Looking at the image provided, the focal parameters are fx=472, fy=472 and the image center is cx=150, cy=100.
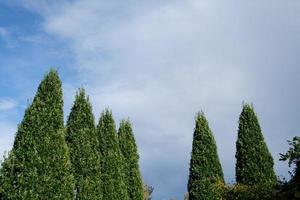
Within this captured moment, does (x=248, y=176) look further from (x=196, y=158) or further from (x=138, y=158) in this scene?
(x=138, y=158)

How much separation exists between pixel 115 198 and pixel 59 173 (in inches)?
267

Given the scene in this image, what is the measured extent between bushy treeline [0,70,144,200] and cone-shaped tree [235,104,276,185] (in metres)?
7.92

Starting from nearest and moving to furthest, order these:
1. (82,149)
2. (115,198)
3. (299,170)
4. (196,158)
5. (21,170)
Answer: (299,170)
(21,170)
(82,149)
(115,198)
(196,158)

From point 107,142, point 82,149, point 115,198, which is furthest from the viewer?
point 107,142

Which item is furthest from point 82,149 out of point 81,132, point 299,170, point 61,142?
point 299,170

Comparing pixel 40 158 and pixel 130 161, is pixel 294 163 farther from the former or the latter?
pixel 130 161

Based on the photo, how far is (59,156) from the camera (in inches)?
855

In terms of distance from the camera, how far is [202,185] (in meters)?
31.0

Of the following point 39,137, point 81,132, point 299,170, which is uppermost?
point 81,132

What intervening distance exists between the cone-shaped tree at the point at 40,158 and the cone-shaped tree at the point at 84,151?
2512mm

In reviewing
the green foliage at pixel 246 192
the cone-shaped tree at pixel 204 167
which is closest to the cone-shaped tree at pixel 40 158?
the green foliage at pixel 246 192

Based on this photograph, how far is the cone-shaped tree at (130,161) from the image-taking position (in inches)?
1257

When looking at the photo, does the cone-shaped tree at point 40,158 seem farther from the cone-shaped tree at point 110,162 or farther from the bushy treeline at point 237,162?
the bushy treeline at point 237,162

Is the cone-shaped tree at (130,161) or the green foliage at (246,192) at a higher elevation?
the cone-shaped tree at (130,161)
